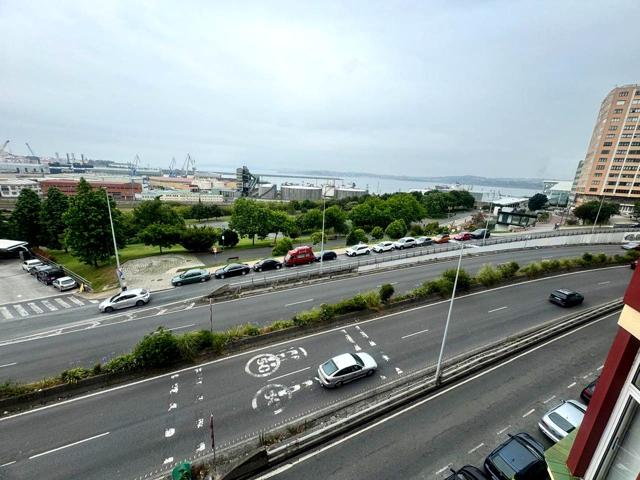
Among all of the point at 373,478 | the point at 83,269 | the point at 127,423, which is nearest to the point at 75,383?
the point at 127,423

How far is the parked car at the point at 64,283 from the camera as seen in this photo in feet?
102

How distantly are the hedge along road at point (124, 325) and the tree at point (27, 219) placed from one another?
31.5m

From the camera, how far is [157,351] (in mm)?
15359

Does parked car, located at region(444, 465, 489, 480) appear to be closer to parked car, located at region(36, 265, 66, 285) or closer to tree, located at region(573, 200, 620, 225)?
parked car, located at region(36, 265, 66, 285)

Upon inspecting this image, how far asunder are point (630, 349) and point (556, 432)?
919cm

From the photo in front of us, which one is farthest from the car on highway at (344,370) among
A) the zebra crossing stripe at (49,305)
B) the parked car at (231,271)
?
the zebra crossing stripe at (49,305)

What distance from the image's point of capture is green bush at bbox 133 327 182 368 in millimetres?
15312

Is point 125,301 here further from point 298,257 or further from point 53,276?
point 298,257

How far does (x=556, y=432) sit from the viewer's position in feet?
36.7

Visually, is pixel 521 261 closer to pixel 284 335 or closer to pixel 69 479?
pixel 284 335

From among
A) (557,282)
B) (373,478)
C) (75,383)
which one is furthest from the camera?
(557,282)

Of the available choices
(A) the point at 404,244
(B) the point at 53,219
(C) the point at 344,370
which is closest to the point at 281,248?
(A) the point at 404,244

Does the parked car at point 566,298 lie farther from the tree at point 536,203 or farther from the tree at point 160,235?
the tree at point 536,203

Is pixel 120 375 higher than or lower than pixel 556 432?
lower
